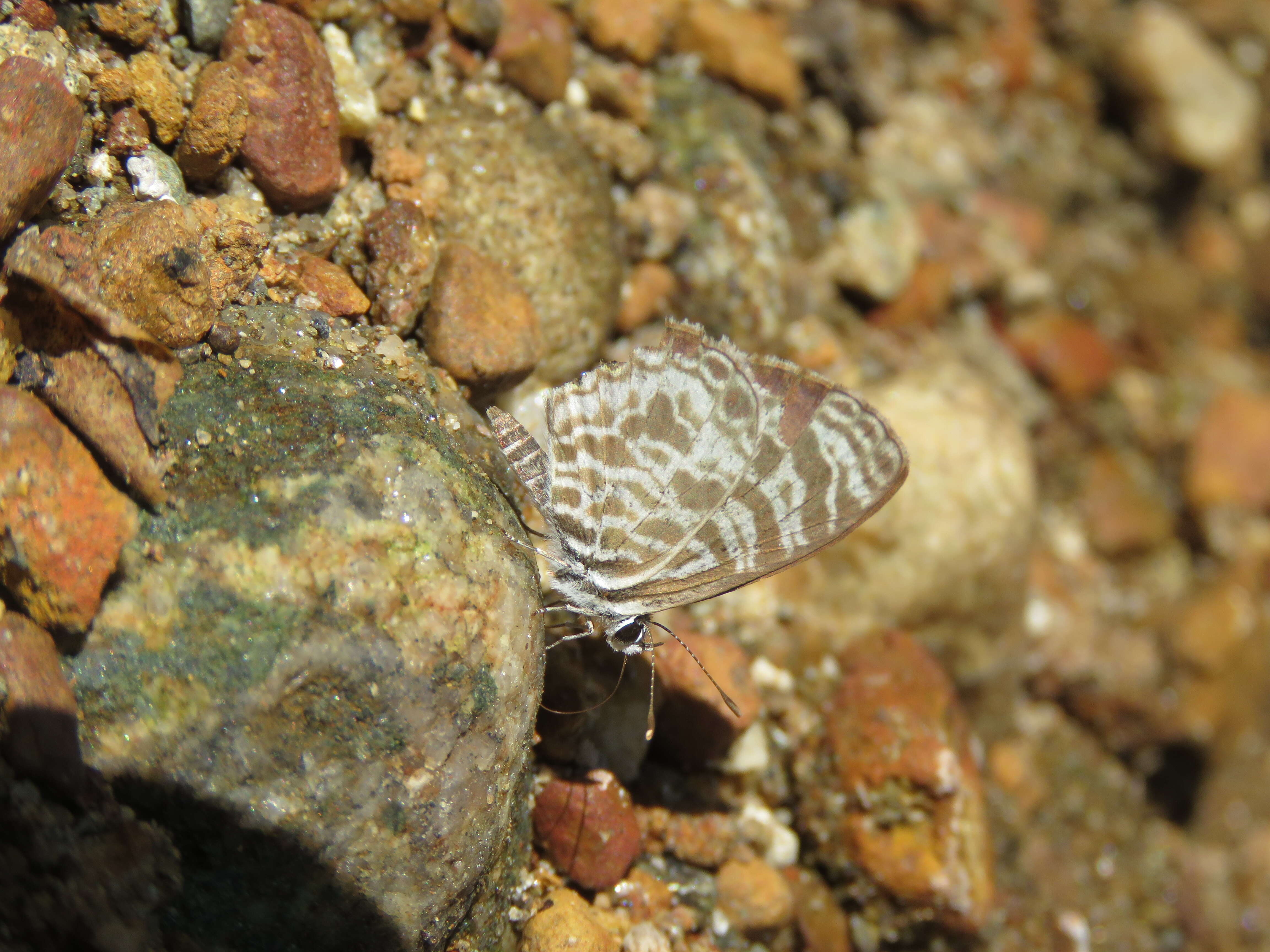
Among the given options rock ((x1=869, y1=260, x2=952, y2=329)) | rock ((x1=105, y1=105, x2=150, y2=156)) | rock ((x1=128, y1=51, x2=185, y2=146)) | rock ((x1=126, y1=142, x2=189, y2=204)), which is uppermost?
rock ((x1=128, y1=51, x2=185, y2=146))

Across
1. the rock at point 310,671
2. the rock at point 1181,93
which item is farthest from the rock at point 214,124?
the rock at point 1181,93

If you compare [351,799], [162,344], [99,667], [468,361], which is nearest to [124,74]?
[162,344]

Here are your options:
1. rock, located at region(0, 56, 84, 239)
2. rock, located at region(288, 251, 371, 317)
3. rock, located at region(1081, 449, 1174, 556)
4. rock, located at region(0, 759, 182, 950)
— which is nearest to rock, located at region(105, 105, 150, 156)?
rock, located at region(0, 56, 84, 239)

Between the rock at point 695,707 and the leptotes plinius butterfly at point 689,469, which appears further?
the rock at point 695,707

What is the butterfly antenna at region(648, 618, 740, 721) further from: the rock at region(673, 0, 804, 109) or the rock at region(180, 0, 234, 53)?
the rock at region(673, 0, 804, 109)

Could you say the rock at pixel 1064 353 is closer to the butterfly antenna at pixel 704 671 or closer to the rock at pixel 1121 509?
the rock at pixel 1121 509

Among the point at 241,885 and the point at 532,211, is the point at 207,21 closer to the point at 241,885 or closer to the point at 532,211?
the point at 532,211
